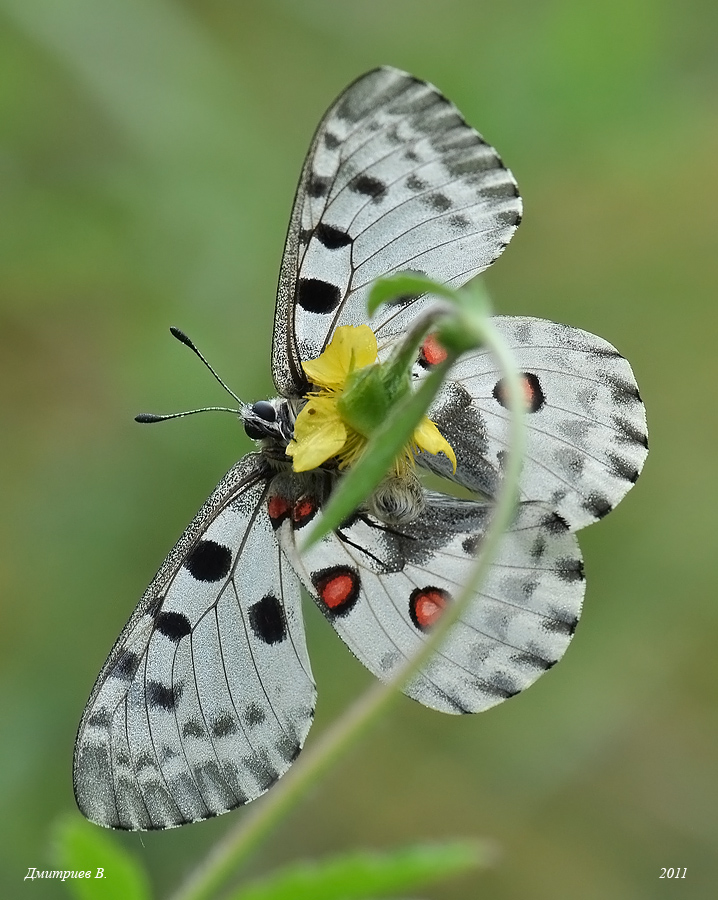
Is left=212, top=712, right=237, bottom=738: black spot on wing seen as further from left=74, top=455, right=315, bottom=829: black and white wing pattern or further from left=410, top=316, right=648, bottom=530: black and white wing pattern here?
left=410, top=316, right=648, bottom=530: black and white wing pattern

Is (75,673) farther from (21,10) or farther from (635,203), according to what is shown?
(635,203)

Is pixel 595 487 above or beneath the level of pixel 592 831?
above

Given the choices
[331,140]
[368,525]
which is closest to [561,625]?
[368,525]

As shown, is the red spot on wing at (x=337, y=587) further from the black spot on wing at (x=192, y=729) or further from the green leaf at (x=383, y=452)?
the green leaf at (x=383, y=452)

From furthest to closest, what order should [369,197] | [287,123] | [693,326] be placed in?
1. [693,326]
2. [287,123]
3. [369,197]

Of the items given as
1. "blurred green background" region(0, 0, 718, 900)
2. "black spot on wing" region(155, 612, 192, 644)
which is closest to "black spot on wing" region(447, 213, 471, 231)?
"black spot on wing" region(155, 612, 192, 644)

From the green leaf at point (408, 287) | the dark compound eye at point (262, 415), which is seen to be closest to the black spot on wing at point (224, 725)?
the dark compound eye at point (262, 415)

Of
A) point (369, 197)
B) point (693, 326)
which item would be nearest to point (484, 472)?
point (369, 197)
